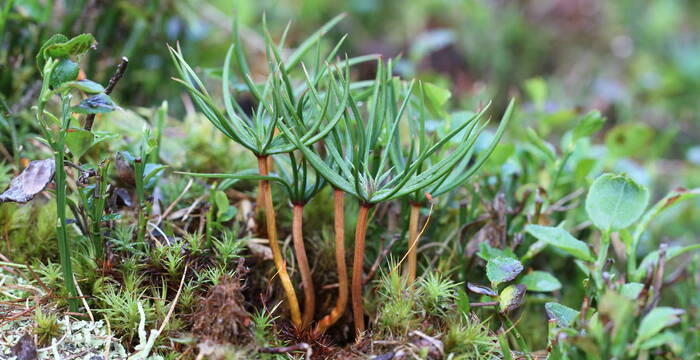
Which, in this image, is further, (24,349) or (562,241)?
(562,241)

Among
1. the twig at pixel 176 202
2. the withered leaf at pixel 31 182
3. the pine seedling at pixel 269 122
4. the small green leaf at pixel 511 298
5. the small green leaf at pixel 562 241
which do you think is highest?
the pine seedling at pixel 269 122

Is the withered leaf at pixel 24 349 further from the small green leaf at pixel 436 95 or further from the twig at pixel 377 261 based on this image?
the small green leaf at pixel 436 95

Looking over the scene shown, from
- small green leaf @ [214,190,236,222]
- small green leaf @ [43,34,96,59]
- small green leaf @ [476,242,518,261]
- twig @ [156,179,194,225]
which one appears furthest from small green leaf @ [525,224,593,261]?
small green leaf @ [43,34,96,59]

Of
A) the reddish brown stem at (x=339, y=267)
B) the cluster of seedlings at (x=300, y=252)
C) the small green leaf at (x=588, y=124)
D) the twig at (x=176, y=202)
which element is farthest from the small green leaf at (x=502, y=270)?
the twig at (x=176, y=202)

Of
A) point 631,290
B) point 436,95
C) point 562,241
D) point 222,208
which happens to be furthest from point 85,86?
point 631,290

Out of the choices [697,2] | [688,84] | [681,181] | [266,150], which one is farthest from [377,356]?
[697,2]

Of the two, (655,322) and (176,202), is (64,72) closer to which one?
(176,202)

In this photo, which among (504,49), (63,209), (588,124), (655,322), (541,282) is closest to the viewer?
(655,322)
